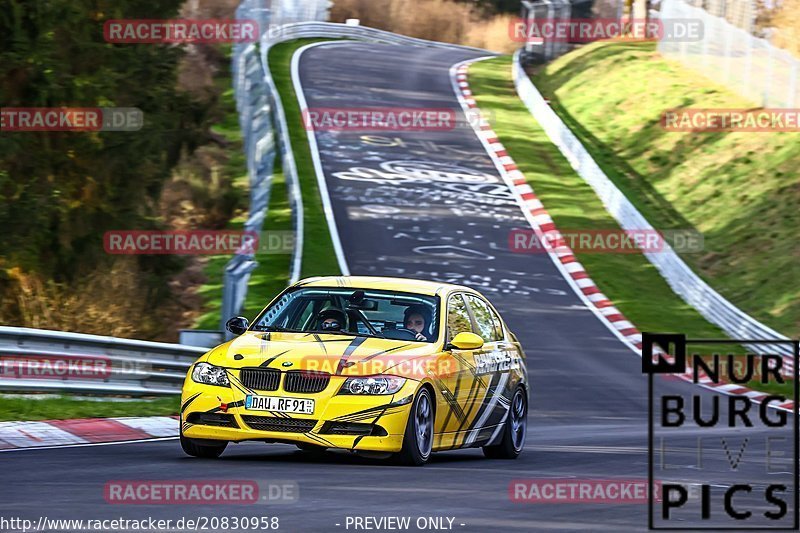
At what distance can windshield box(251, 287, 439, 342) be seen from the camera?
1185 cm

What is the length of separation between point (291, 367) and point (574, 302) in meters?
18.0

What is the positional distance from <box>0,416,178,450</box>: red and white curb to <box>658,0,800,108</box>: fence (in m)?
27.8

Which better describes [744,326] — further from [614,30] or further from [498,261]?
[614,30]

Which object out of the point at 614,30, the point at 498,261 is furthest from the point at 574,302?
the point at 614,30

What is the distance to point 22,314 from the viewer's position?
25.9m

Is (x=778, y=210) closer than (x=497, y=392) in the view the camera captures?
No

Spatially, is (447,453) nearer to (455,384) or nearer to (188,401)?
(455,384)

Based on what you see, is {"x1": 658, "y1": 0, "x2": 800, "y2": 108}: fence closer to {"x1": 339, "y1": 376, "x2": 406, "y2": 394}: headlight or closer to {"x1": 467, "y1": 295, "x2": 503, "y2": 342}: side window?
{"x1": 467, "y1": 295, "x2": 503, "y2": 342}: side window

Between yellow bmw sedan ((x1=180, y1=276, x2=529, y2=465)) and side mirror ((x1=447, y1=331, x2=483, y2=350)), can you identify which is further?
side mirror ((x1=447, y1=331, x2=483, y2=350))

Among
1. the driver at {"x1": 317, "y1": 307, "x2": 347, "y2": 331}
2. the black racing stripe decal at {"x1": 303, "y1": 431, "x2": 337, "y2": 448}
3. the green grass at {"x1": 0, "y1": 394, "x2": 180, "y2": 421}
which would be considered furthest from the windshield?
the green grass at {"x1": 0, "y1": 394, "x2": 180, "y2": 421}

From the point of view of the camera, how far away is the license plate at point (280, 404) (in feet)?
35.2

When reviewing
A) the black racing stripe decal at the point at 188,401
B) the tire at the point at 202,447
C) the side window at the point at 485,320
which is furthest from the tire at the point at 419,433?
the side window at the point at 485,320

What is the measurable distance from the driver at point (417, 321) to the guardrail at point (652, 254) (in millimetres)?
14066

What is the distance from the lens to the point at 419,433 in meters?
11.1
